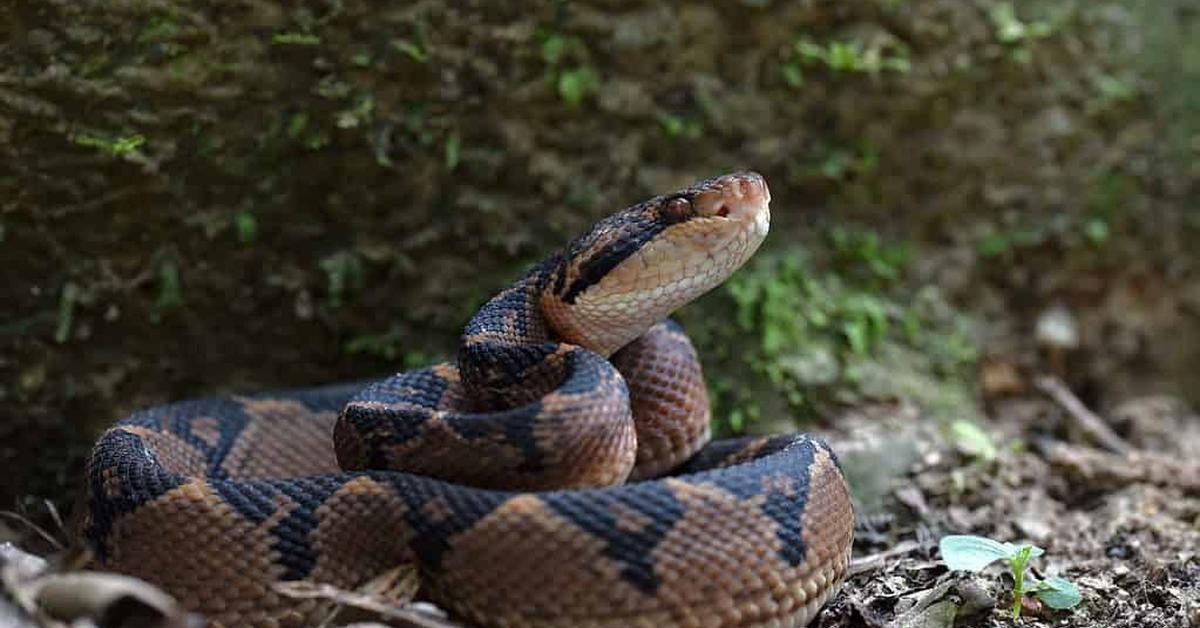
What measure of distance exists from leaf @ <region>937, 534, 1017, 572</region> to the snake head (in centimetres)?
134

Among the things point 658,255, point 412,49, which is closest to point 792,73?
point 412,49

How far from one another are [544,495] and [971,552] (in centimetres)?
156

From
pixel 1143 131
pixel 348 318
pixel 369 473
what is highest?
pixel 1143 131

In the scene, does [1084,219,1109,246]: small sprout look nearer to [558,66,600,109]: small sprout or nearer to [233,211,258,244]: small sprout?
[558,66,600,109]: small sprout

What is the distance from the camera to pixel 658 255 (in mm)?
4320

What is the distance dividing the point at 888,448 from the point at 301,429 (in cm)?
307

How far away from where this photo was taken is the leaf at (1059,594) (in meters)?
4.01

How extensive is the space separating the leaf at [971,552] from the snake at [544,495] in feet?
1.23

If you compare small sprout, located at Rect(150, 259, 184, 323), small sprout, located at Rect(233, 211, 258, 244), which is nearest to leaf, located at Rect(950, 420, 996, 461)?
small sprout, located at Rect(233, 211, 258, 244)

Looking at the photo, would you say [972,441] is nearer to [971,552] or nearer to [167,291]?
[971,552]

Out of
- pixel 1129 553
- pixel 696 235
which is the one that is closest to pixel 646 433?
pixel 696 235

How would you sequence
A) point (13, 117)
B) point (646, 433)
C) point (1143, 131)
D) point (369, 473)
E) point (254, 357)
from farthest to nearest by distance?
point (1143, 131)
point (254, 357)
point (13, 117)
point (646, 433)
point (369, 473)

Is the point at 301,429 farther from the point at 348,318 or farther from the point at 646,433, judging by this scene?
the point at 646,433

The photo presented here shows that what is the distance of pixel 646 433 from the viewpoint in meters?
4.68
